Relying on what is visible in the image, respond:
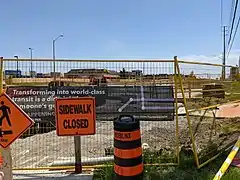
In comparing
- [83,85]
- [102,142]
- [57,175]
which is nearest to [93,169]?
[57,175]

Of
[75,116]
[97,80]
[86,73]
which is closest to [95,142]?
[97,80]

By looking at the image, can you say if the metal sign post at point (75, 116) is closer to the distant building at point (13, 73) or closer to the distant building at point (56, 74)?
the distant building at point (56, 74)

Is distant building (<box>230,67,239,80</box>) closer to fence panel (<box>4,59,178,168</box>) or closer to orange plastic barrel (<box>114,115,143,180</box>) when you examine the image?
fence panel (<box>4,59,178,168</box>)

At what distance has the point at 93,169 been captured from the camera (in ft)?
20.1

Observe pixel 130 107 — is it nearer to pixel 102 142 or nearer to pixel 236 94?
pixel 102 142

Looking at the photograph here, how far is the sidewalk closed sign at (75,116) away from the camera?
5758 millimetres

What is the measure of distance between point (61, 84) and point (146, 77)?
1.80 meters

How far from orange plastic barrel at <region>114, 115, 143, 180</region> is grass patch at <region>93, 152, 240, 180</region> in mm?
1295

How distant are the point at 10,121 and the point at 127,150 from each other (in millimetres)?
1858

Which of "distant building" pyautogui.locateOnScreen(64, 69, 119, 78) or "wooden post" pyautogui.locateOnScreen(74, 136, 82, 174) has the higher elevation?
"distant building" pyautogui.locateOnScreen(64, 69, 119, 78)

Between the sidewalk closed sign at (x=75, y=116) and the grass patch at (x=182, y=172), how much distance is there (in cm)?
80

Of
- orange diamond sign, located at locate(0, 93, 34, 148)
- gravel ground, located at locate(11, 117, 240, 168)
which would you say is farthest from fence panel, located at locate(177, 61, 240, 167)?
orange diamond sign, located at locate(0, 93, 34, 148)

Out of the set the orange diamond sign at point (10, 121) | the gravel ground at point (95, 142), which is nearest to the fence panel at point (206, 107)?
the gravel ground at point (95, 142)

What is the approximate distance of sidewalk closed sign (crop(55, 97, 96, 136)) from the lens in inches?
227
